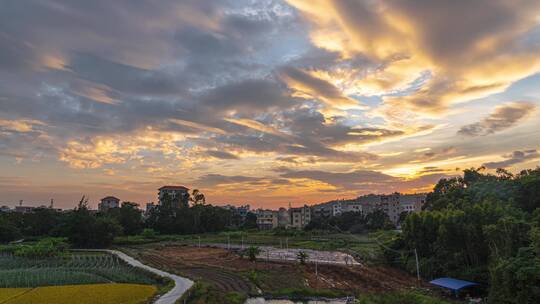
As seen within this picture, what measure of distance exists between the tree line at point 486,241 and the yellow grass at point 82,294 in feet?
58.8

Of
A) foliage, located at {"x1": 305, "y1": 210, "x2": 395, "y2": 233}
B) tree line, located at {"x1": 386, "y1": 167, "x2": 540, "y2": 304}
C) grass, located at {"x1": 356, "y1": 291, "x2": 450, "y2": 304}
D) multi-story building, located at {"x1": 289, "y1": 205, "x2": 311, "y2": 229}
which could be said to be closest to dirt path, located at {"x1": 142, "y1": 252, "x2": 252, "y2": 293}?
grass, located at {"x1": 356, "y1": 291, "x2": 450, "y2": 304}

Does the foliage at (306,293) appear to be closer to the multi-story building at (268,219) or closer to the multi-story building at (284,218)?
Result: the multi-story building at (268,219)

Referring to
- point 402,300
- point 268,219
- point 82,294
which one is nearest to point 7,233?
point 82,294

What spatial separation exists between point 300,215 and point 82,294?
94.6m

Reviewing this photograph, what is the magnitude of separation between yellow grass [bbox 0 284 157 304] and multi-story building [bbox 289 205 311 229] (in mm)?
90009

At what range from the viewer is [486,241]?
83.6 ft

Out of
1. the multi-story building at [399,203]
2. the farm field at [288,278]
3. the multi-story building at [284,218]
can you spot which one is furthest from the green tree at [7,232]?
the multi-story building at [399,203]

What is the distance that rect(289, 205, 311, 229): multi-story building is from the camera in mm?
113625

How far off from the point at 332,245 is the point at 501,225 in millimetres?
34120

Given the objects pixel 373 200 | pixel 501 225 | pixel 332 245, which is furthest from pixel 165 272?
pixel 373 200

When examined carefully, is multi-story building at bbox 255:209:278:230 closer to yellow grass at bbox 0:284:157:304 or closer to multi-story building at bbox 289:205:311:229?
multi-story building at bbox 289:205:311:229

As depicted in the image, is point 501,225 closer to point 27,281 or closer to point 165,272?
point 165,272

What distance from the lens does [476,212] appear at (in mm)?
26516

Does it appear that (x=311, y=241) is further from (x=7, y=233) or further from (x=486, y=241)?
(x=7, y=233)
